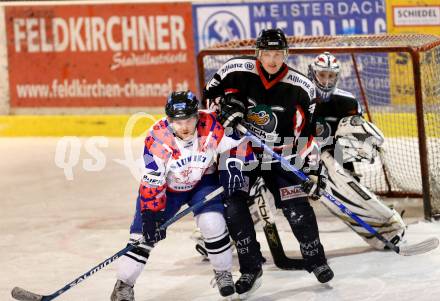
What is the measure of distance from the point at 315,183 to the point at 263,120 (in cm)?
40

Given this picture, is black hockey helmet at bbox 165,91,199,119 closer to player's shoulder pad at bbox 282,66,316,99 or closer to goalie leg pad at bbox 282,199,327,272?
player's shoulder pad at bbox 282,66,316,99

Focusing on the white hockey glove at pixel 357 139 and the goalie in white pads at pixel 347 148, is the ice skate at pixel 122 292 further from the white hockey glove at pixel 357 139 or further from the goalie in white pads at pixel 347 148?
the white hockey glove at pixel 357 139

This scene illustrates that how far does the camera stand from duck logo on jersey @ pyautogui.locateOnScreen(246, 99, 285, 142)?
16.6 ft

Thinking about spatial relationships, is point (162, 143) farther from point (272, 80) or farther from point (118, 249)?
point (118, 249)

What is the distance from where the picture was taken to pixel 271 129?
5.09m

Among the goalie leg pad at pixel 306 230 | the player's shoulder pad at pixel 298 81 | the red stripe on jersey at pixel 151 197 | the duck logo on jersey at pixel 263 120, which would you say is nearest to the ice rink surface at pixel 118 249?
the goalie leg pad at pixel 306 230

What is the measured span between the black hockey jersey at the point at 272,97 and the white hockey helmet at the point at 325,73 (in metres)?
0.53

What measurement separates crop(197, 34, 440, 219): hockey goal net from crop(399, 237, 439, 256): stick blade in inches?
23.9

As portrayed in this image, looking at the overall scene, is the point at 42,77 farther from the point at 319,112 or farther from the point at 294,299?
the point at 294,299

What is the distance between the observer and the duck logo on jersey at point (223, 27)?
8242 mm

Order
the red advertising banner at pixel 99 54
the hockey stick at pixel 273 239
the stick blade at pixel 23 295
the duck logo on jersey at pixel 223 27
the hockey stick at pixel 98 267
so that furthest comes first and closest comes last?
the red advertising banner at pixel 99 54 → the duck logo on jersey at pixel 223 27 → the hockey stick at pixel 273 239 → the stick blade at pixel 23 295 → the hockey stick at pixel 98 267

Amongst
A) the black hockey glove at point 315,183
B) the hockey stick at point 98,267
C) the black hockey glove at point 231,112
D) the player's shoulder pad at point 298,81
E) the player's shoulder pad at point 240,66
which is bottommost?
the hockey stick at point 98,267

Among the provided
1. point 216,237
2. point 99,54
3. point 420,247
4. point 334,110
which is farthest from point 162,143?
point 99,54

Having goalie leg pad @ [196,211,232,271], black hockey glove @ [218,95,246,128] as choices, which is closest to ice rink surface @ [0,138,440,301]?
goalie leg pad @ [196,211,232,271]
